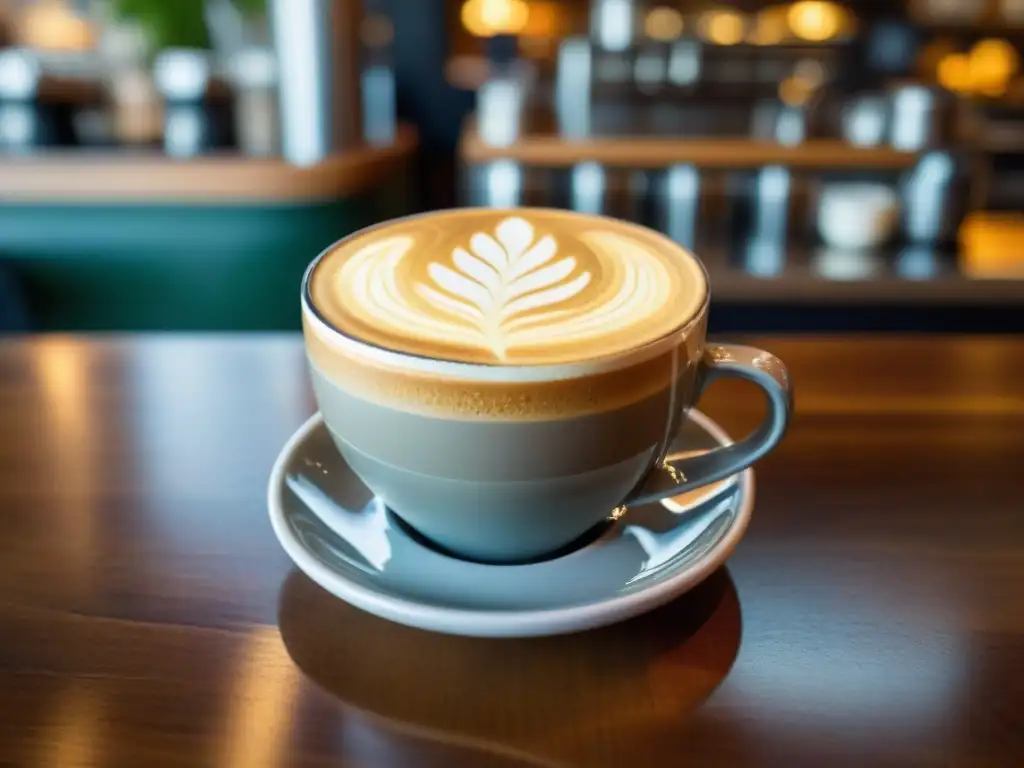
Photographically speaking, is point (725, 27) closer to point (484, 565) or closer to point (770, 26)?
point (770, 26)

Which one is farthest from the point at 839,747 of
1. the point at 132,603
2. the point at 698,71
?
the point at 698,71

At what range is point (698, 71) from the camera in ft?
13.3

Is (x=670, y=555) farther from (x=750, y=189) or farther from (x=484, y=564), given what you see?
(x=750, y=189)

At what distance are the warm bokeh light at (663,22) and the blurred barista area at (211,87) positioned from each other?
2.19m

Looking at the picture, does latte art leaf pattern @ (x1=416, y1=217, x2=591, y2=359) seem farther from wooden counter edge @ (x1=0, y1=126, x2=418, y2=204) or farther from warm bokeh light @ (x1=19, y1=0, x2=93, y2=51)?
warm bokeh light @ (x1=19, y1=0, x2=93, y2=51)

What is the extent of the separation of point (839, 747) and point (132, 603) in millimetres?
264

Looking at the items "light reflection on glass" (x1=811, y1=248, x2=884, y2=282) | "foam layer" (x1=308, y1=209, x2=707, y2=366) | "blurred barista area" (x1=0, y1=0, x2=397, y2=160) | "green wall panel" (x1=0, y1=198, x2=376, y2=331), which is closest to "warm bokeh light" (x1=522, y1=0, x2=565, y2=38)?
"blurred barista area" (x1=0, y1=0, x2=397, y2=160)

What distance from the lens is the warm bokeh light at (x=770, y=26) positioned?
421 centimetres

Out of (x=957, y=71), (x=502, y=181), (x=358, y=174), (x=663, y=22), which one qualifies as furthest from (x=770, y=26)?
(x=358, y=174)

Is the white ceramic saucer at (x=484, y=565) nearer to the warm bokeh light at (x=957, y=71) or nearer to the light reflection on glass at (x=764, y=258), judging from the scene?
the light reflection on glass at (x=764, y=258)

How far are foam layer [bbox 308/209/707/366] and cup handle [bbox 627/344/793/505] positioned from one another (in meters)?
0.03

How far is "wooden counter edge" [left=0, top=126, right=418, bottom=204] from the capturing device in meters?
1.38

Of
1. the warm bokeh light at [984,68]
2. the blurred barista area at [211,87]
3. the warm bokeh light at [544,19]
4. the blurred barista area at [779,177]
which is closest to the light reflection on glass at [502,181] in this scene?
the blurred barista area at [779,177]

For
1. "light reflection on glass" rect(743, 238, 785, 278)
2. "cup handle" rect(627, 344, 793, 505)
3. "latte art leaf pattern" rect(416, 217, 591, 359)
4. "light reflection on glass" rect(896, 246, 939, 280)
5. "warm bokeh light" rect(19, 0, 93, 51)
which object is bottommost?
"light reflection on glass" rect(743, 238, 785, 278)
